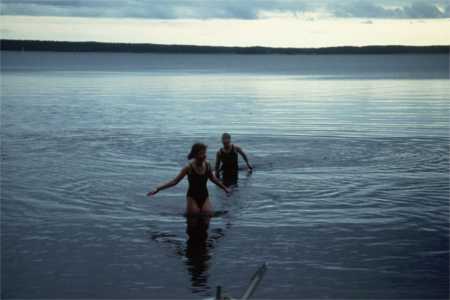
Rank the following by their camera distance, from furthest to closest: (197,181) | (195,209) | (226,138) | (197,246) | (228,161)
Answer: (228,161) → (226,138) → (195,209) → (197,181) → (197,246)

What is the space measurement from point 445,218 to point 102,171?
1051cm

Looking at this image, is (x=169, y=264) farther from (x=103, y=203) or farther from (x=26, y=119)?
(x=26, y=119)

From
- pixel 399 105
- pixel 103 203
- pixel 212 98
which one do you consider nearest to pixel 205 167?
pixel 103 203

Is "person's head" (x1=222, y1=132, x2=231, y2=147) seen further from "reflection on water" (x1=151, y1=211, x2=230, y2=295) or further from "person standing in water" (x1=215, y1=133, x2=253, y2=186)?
"reflection on water" (x1=151, y1=211, x2=230, y2=295)

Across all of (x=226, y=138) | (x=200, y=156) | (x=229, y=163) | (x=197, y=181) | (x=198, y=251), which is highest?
(x=200, y=156)

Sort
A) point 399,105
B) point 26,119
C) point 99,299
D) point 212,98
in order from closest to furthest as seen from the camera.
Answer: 1. point 99,299
2. point 26,119
3. point 399,105
4. point 212,98

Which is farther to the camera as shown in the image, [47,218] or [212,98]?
[212,98]

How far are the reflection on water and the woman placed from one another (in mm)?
244

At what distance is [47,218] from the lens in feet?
49.6

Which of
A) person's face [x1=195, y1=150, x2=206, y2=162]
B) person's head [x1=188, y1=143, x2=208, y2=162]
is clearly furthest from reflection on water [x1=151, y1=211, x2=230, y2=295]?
person's head [x1=188, y1=143, x2=208, y2=162]

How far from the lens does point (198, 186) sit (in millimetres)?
14977

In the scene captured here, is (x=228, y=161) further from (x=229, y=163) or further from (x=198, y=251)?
(x=198, y=251)

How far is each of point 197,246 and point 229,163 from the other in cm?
762

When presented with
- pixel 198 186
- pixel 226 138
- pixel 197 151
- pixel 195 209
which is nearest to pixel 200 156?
pixel 197 151
